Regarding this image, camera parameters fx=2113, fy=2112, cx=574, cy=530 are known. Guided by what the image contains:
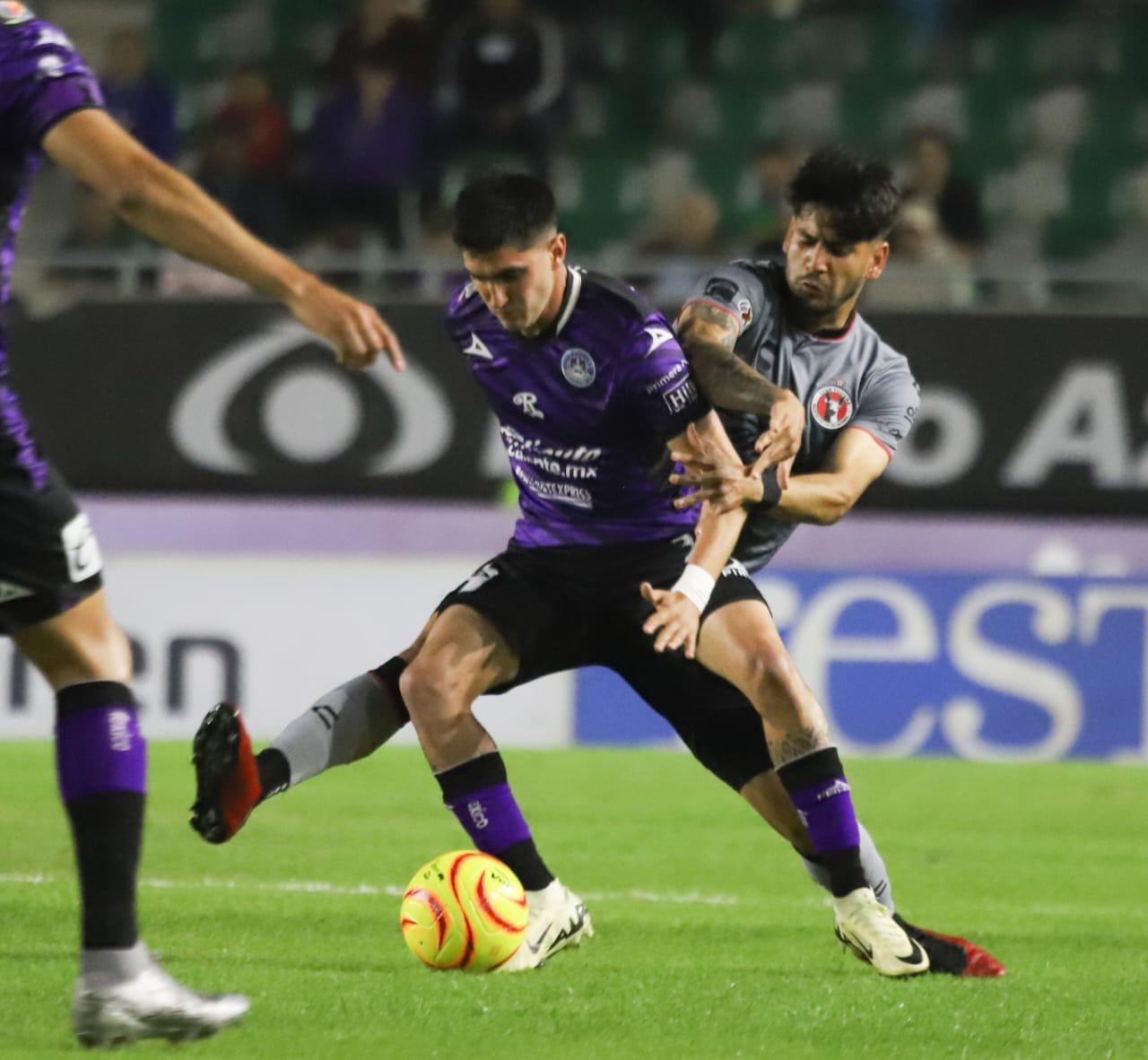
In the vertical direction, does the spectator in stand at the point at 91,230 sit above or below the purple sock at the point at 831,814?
above

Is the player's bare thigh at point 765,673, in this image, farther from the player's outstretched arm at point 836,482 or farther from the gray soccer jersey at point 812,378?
the gray soccer jersey at point 812,378

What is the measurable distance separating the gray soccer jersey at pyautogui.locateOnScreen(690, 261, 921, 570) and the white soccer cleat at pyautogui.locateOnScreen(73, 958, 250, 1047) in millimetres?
2124

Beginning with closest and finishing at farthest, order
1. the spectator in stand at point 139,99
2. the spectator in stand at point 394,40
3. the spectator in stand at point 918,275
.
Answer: the spectator in stand at point 918,275, the spectator in stand at point 139,99, the spectator in stand at point 394,40

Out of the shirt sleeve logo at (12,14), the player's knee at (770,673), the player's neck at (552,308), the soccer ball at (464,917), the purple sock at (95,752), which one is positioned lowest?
the soccer ball at (464,917)

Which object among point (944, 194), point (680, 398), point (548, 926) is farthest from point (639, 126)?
point (548, 926)

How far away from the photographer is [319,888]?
604 centimetres

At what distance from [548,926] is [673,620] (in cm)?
86

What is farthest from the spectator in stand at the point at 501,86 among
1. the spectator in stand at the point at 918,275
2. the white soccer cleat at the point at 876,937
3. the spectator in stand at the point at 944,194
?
the white soccer cleat at the point at 876,937

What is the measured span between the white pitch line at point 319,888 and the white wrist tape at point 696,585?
159 centimetres

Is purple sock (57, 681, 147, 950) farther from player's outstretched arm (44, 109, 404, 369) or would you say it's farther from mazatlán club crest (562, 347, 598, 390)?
mazatlán club crest (562, 347, 598, 390)

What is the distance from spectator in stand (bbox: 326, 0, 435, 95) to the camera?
40.0 feet

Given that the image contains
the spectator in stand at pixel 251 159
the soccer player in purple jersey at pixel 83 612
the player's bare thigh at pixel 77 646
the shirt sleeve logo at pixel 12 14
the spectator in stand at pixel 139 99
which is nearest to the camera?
the soccer player in purple jersey at pixel 83 612

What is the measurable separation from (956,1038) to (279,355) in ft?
23.1

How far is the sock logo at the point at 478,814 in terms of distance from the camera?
4.91 m
